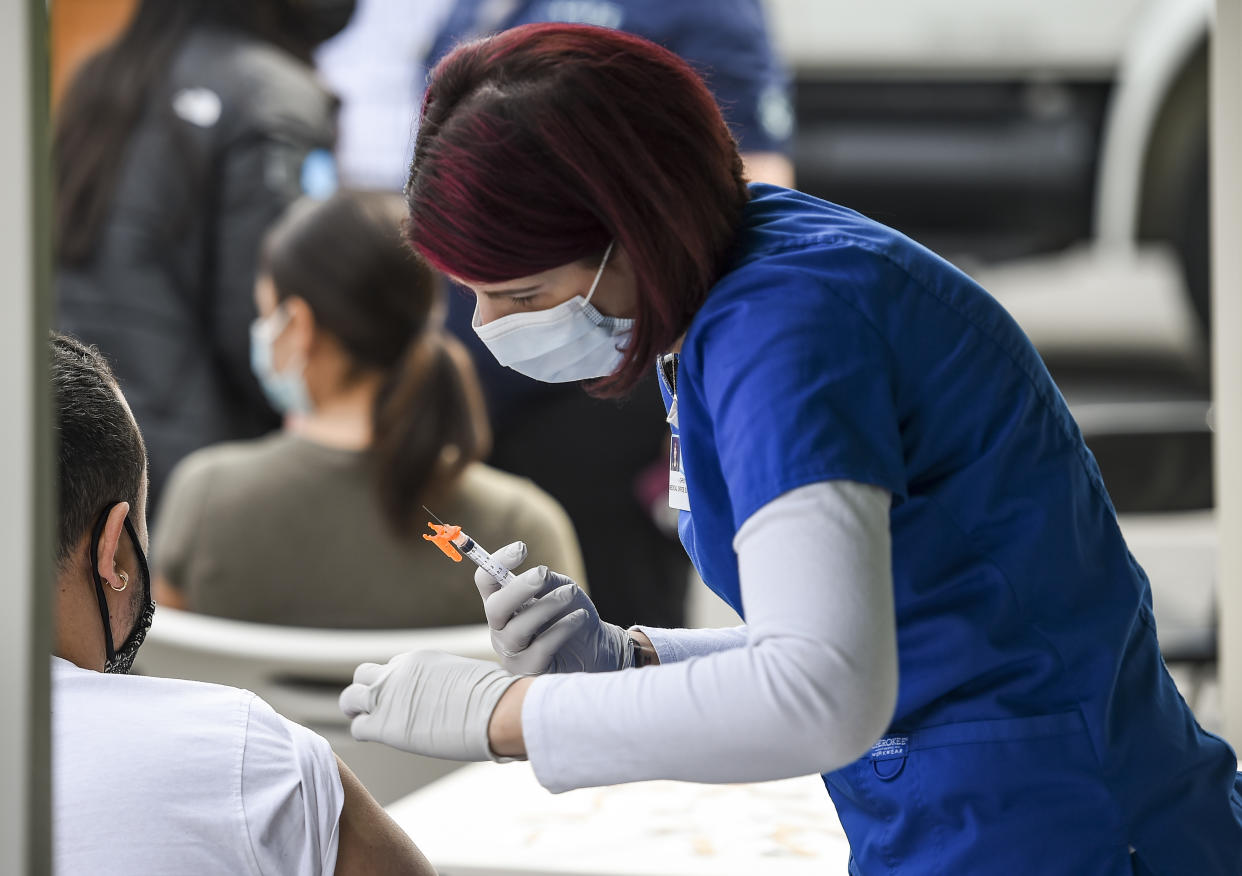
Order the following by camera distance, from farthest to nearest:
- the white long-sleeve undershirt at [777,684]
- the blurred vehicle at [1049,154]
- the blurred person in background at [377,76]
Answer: the blurred vehicle at [1049,154]
the blurred person in background at [377,76]
the white long-sleeve undershirt at [777,684]

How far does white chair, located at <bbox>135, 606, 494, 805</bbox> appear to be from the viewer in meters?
2.56

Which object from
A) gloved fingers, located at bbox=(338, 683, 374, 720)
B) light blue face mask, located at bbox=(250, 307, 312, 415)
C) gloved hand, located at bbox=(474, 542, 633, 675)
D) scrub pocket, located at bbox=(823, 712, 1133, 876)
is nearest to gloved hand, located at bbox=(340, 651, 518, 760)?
gloved fingers, located at bbox=(338, 683, 374, 720)

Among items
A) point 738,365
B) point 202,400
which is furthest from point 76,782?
point 202,400

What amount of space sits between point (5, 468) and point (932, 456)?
1.83 feet

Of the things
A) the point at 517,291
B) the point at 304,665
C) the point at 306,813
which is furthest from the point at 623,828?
the point at 304,665

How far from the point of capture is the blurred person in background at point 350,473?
9.33 feet

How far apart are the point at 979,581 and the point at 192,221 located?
8.55ft

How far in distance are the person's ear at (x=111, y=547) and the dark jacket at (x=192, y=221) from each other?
209cm

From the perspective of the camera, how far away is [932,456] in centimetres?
86

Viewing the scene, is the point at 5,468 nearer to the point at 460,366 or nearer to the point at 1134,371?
the point at 460,366

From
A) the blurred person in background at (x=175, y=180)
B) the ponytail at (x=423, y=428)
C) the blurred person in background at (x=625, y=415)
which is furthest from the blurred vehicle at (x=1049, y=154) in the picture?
the ponytail at (x=423, y=428)

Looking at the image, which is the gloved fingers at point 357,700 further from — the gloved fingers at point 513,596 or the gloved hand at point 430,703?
the gloved fingers at point 513,596

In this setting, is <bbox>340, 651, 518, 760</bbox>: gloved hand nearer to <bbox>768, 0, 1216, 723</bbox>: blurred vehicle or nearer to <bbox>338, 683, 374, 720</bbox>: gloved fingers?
<bbox>338, 683, 374, 720</bbox>: gloved fingers

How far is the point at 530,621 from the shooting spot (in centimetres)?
100
